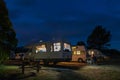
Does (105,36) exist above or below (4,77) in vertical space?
above

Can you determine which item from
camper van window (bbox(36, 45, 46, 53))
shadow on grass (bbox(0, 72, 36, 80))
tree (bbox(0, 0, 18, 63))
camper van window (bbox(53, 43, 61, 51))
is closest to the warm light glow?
camper van window (bbox(53, 43, 61, 51))

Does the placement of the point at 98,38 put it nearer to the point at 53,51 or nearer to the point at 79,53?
the point at 79,53

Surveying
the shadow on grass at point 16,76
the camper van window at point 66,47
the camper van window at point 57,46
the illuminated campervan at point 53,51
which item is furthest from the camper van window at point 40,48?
the shadow on grass at point 16,76

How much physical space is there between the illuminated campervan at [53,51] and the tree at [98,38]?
56.1 meters

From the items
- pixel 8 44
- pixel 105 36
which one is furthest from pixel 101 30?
pixel 8 44

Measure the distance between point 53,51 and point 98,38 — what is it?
59.7 metres

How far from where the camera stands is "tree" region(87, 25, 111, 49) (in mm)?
98681

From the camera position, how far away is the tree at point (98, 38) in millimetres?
98681

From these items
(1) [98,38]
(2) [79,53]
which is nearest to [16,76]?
(2) [79,53]

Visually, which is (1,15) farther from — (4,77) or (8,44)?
(4,77)

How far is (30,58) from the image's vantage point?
4359 cm

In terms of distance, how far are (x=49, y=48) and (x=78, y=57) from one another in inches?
525

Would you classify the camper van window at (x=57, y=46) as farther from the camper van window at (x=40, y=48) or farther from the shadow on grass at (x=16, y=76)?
the shadow on grass at (x=16, y=76)

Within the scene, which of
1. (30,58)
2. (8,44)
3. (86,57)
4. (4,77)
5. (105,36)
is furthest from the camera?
(105,36)
